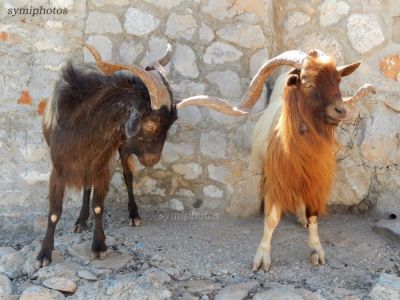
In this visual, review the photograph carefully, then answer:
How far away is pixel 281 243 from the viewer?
454cm

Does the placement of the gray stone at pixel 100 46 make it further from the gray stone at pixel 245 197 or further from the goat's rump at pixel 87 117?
the gray stone at pixel 245 197

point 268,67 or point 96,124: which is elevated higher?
point 268,67

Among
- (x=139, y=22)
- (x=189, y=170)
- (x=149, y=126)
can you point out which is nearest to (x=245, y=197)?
(x=189, y=170)

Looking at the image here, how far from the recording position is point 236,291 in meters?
3.76

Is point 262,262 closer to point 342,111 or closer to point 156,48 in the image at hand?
point 342,111

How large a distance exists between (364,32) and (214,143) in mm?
1832

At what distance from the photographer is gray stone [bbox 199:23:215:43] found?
5031 mm

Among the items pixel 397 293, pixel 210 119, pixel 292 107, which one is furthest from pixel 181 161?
pixel 397 293

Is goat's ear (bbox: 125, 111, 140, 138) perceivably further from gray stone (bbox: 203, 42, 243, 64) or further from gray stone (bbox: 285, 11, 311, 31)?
gray stone (bbox: 285, 11, 311, 31)

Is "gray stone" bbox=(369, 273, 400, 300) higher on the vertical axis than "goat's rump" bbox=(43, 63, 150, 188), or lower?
lower

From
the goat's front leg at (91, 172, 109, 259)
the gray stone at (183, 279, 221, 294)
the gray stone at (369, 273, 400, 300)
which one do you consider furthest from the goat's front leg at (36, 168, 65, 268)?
the gray stone at (369, 273, 400, 300)

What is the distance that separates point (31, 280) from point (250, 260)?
5.76 ft

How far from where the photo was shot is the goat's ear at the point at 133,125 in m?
4.02

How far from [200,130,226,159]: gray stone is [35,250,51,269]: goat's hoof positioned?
1.76 meters
